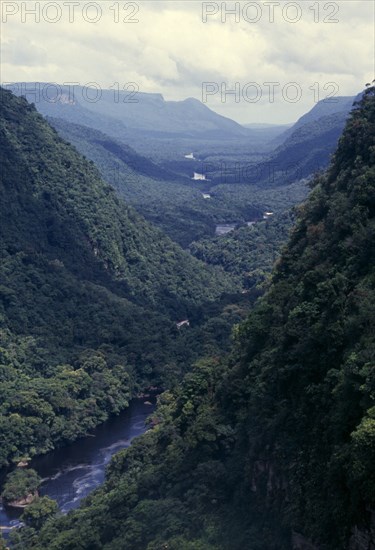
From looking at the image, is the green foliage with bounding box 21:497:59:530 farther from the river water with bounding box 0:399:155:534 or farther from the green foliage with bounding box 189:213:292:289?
the green foliage with bounding box 189:213:292:289

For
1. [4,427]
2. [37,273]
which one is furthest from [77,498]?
[37,273]

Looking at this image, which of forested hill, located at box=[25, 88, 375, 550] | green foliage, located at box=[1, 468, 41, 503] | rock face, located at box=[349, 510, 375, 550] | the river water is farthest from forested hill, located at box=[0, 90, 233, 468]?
rock face, located at box=[349, 510, 375, 550]

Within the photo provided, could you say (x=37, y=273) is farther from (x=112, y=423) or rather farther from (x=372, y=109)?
(x=372, y=109)

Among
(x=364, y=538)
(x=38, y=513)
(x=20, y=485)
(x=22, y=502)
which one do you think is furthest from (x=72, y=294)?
(x=364, y=538)

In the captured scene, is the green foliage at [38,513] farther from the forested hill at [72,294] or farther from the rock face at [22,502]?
the forested hill at [72,294]

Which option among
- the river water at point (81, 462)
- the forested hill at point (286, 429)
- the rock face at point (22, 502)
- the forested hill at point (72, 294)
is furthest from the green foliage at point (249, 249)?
the forested hill at point (286, 429)

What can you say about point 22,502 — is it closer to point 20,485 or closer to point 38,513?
point 20,485
